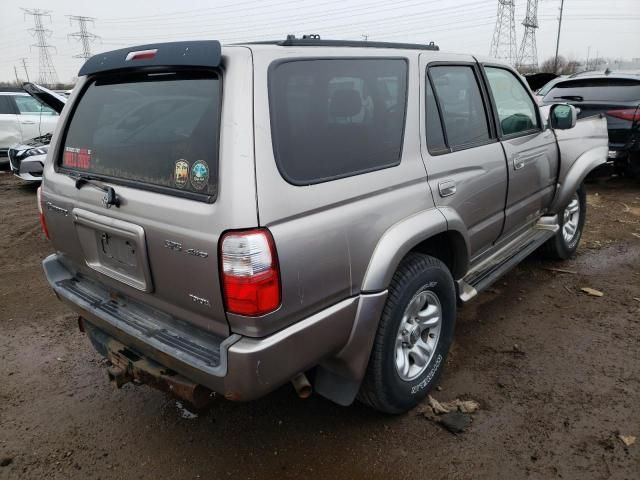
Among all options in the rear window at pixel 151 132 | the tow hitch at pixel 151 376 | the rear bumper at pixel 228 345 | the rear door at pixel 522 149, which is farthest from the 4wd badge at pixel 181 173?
the rear door at pixel 522 149

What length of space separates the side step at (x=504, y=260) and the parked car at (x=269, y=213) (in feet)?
0.18

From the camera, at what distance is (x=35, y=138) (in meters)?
9.24

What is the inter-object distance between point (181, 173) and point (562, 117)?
3.21 m

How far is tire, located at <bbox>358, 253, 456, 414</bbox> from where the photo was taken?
238cm

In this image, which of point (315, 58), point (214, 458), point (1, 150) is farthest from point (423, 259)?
point (1, 150)

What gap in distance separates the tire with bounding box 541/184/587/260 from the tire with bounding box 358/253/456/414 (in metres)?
2.24

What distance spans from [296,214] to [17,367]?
102 inches

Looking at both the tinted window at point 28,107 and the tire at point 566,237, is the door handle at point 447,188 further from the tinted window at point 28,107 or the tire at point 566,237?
the tinted window at point 28,107

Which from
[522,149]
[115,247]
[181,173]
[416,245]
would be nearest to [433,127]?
[416,245]

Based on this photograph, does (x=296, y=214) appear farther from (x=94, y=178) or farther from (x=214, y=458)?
(x=214, y=458)

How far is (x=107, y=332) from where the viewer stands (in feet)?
8.04

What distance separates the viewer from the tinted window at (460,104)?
2.82 m

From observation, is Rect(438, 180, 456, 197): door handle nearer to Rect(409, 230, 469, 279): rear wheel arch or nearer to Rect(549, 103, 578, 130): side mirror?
Rect(409, 230, 469, 279): rear wheel arch

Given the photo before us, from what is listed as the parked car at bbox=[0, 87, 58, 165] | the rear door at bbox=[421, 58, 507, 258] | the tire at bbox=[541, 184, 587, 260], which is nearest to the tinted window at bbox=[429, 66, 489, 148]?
the rear door at bbox=[421, 58, 507, 258]
